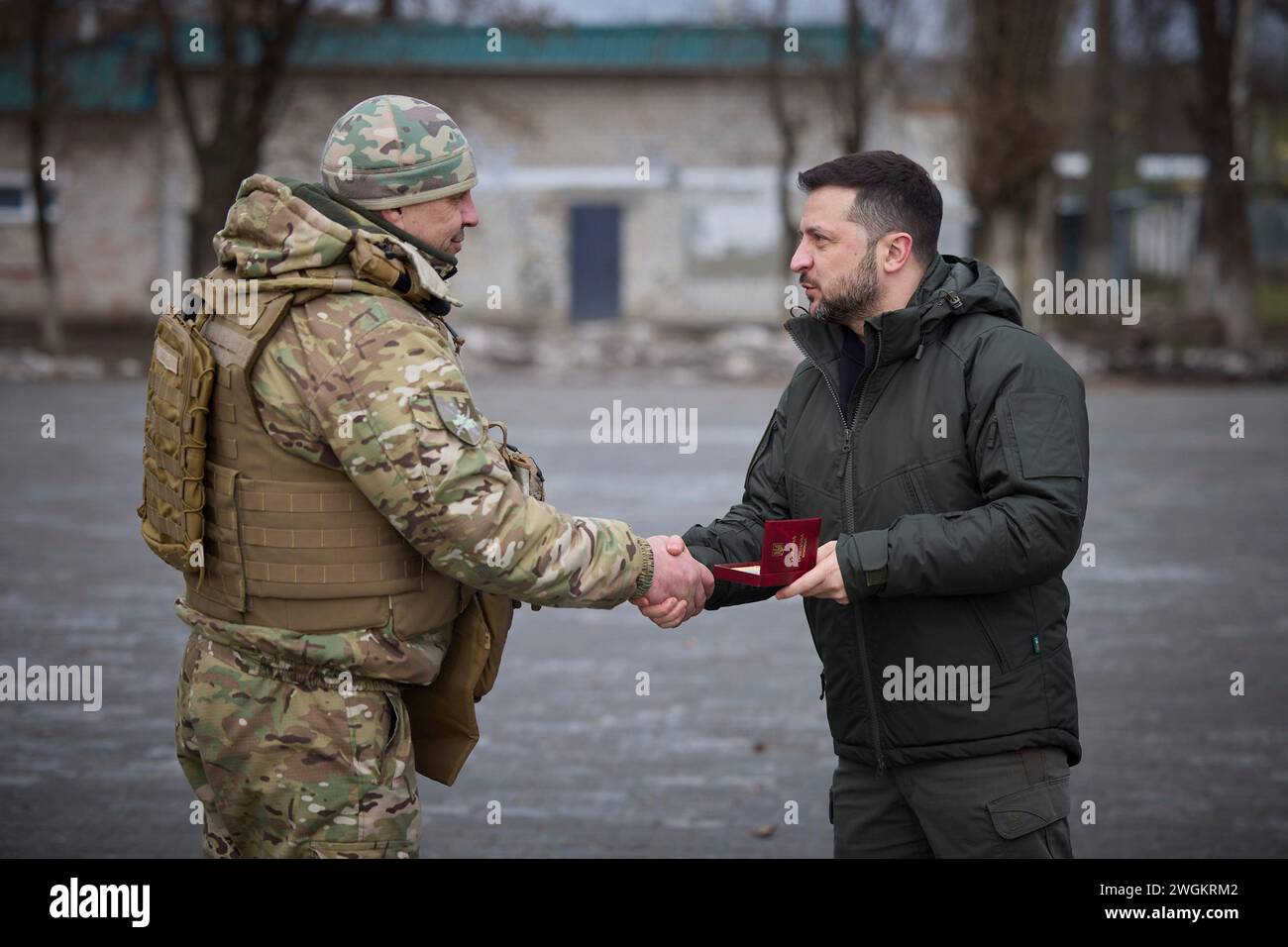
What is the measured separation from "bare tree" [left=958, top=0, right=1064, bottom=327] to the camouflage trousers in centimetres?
→ 2291

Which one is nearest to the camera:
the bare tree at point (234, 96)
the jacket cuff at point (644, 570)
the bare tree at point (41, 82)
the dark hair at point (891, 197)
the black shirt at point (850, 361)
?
the jacket cuff at point (644, 570)

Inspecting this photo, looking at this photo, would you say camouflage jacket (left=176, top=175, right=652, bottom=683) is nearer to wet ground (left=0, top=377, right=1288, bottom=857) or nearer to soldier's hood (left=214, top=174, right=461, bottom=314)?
soldier's hood (left=214, top=174, right=461, bottom=314)

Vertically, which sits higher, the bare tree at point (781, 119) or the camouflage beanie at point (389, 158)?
the bare tree at point (781, 119)

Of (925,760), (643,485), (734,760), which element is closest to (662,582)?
(925,760)

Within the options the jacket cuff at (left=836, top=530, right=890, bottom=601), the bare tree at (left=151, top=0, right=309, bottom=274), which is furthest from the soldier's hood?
the bare tree at (left=151, top=0, right=309, bottom=274)

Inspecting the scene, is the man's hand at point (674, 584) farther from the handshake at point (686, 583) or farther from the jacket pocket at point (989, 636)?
the jacket pocket at point (989, 636)

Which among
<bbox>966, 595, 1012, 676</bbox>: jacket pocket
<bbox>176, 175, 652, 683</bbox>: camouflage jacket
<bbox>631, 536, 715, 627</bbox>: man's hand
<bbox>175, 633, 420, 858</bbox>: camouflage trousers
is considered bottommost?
<bbox>175, 633, 420, 858</bbox>: camouflage trousers

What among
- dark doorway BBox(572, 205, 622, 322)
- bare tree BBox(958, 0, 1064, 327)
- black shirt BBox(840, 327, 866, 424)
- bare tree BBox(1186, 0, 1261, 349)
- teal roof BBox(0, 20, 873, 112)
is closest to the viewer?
black shirt BBox(840, 327, 866, 424)

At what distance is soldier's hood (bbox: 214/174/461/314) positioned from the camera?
10.8 ft

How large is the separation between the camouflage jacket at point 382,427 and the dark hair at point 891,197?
108 centimetres

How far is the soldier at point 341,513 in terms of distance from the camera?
10.7ft

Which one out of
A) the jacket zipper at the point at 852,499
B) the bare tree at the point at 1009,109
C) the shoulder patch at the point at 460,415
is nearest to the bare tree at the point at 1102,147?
the bare tree at the point at 1009,109

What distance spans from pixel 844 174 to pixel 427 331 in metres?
1.16
